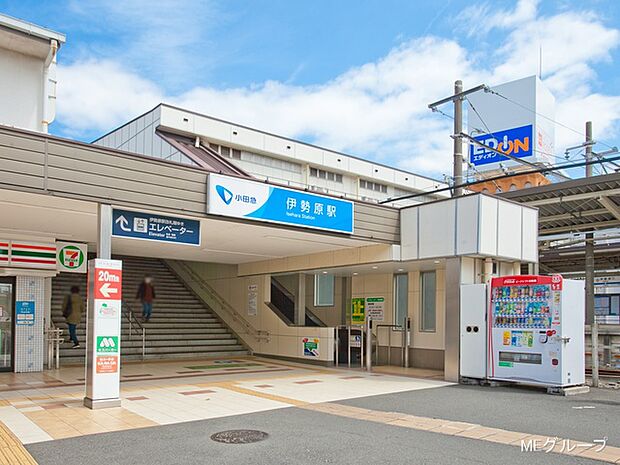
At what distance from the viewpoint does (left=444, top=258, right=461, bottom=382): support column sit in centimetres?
1202

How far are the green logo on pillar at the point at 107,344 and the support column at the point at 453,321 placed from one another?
6.61 metres


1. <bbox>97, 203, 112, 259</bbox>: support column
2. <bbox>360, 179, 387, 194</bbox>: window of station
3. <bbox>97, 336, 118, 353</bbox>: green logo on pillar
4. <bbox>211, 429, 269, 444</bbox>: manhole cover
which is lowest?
<bbox>211, 429, 269, 444</bbox>: manhole cover

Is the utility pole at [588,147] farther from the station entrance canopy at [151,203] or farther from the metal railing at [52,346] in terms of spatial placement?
the metal railing at [52,346]

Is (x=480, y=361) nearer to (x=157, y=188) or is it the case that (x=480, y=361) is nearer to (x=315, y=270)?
(x=315, y=270)

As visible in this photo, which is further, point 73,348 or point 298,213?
point 73,348

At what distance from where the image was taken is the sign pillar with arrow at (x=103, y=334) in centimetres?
859

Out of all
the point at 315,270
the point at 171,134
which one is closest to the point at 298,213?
the point at 315,270

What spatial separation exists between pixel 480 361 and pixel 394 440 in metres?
5.48

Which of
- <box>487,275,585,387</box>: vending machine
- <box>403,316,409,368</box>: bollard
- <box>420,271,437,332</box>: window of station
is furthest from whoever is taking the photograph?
<box>403,316,409,368</box>: bollard

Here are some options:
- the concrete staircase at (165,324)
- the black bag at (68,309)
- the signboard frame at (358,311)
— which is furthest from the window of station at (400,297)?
the black bag at (68,309)

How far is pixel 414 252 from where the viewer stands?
43.0ft

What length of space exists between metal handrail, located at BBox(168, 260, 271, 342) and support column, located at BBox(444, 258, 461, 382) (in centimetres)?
640

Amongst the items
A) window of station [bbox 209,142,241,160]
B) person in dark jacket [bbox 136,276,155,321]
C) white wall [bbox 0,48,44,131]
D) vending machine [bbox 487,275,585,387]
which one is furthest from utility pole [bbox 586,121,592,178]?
A: window of station [bbox 209,142,241,160]

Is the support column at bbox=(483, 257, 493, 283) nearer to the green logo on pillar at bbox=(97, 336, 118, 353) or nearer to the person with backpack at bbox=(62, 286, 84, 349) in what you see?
the green logo on pillar at bbox=(97, 336, 118, 353)
